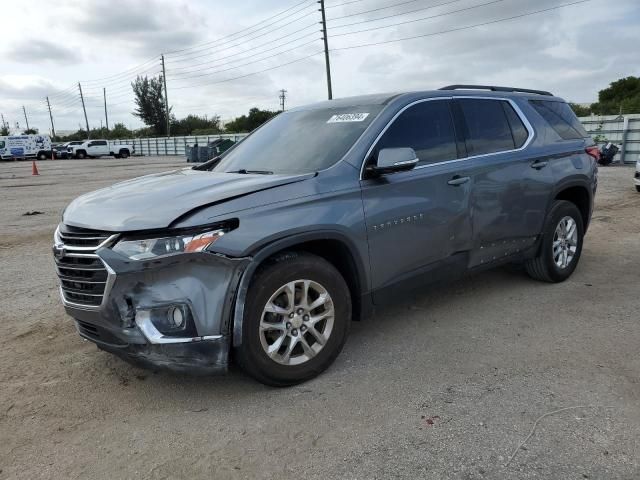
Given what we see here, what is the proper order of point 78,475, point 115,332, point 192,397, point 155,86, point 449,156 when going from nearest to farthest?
point 78,475
point 115,332
point 192,397
point 449,156
point 155,86

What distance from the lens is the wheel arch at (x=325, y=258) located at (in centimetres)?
303

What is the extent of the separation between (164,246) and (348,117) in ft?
6.09

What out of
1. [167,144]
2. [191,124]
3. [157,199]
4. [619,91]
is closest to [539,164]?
[157,199]

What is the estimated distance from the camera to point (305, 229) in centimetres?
326

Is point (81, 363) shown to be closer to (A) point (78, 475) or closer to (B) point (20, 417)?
(B) point (20, 417)

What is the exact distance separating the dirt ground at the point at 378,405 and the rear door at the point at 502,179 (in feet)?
2.07

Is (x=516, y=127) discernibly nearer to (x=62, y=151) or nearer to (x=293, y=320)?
(x=293, y=320)

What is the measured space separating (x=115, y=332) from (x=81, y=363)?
3.30ft

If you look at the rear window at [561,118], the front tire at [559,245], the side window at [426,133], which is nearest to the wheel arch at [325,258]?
the side window at [426,133]

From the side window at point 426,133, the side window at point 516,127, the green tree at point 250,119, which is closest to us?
the side window at point 426,133

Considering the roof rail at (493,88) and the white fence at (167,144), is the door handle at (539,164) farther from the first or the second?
the white fence at (167,144)

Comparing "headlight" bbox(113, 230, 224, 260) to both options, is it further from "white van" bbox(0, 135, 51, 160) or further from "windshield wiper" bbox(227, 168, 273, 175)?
"white van" bbox(0, 135, 51, 160)

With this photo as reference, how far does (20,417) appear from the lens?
3141 millimetres

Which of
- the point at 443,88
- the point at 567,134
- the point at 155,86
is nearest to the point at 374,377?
the point at 443,88
